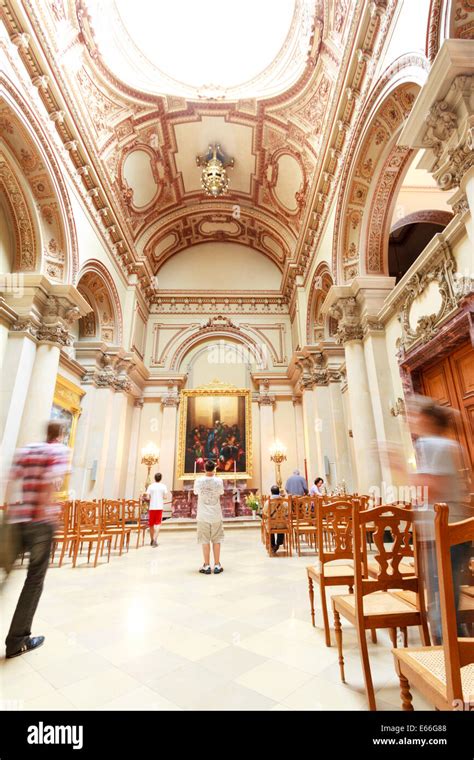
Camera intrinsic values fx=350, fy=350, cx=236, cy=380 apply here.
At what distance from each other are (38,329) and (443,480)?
739 cm

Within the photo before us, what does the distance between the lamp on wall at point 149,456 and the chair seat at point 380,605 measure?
32.4 feet

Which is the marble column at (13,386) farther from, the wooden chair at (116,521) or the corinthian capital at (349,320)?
the corinthian capital at (349,320)

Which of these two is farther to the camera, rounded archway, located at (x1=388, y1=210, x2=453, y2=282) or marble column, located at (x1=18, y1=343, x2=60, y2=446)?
rounded archway, located at (x1=388, y1=210, x2=453, y2=282)

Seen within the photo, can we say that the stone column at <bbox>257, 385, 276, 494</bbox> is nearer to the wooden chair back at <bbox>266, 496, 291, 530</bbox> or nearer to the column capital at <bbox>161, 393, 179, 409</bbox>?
the column capital at <bbox>161, 393, 179, 409</bbox>

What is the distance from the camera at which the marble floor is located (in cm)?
170

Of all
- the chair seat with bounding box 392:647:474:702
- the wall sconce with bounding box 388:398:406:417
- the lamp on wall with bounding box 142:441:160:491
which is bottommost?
the chair seat with bounding box 392:647:474:702

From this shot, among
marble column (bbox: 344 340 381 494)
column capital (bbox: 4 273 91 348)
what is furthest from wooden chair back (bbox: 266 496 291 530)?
column capital (bbox: 4 273 91 348)

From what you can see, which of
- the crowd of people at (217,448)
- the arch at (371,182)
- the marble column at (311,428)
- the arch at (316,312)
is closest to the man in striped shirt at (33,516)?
the arch at (371,182)

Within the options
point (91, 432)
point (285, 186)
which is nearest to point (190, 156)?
point (285, 186)

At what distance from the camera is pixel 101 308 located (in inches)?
423

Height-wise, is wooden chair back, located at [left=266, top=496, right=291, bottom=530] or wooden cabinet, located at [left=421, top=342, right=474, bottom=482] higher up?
wooden cabinet, located at [left=421, top=342, right=474, bottom=482]

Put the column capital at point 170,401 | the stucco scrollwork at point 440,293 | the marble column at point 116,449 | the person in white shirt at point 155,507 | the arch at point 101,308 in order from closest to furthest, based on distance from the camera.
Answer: the stucco scrollwork at point 440,293 → the person in white shirt at point 155,507 → the marble column at point 116,449 → the arch at point 101,308 → the column capital at point 170,401

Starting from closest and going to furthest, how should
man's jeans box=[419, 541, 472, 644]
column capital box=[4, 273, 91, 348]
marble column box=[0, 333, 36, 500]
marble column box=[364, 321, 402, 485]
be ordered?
man's jeans box=[419, 541, 472, 644]
marble column box=[0, 333, 36, 500]
marble column box=[364, 321, 402, 485]
column capital box=[4, 273, 91, 348]

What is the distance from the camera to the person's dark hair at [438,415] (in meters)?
2.25
